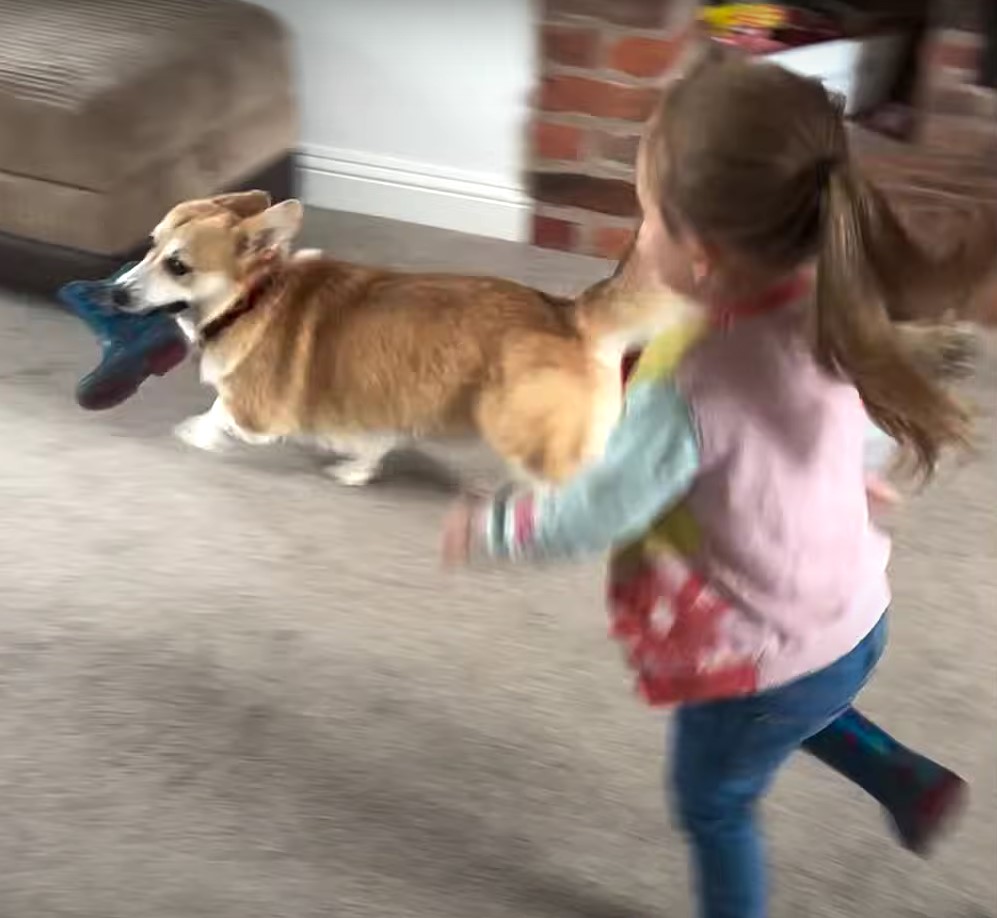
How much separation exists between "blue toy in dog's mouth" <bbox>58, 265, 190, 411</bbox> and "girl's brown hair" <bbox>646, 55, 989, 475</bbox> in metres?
1.07

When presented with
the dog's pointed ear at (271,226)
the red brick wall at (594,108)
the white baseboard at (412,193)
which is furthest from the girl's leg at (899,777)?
the white baseboard at (412,193)

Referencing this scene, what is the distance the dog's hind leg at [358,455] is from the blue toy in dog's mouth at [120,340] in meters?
0.26

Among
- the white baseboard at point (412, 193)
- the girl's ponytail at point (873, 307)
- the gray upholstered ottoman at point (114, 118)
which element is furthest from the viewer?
the white baseboard at point (412, 193)

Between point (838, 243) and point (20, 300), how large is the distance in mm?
1811

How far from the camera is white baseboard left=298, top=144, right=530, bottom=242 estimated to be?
8.63 ft

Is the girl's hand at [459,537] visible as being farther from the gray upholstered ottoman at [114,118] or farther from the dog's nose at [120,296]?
the gray upholstered ottoman at [114,118]

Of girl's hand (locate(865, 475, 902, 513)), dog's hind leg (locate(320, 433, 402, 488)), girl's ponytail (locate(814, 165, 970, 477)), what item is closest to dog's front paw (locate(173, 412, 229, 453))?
dog's hind leg (locate(320, 433, 402, 488))

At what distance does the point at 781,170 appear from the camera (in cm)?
94

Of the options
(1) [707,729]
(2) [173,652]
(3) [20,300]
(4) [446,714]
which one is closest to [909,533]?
(4) [446,714]

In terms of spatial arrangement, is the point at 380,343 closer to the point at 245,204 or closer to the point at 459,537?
the point at 245,204

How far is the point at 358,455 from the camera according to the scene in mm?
1983

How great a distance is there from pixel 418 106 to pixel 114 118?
0.66 m

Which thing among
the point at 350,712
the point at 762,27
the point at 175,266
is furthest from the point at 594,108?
the point at 350,712

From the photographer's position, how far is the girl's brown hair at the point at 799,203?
94cm
